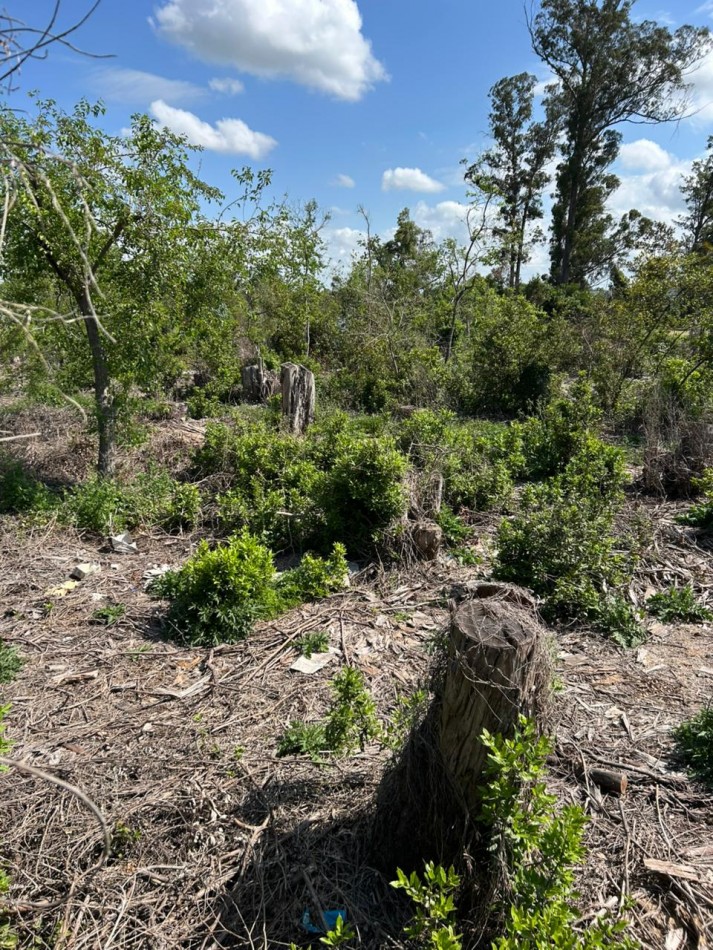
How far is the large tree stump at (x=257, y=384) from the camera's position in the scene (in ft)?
41.1

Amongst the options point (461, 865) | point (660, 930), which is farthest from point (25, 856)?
point (660, 930)

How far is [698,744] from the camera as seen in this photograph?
311 centimetres

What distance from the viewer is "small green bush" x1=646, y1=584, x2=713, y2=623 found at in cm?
468

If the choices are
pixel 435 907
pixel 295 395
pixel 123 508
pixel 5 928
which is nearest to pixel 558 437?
pixel 295 395

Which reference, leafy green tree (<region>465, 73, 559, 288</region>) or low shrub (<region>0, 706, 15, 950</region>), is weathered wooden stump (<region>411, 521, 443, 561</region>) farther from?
leafy green tree (<region>465, 73, 559, 288</region>)

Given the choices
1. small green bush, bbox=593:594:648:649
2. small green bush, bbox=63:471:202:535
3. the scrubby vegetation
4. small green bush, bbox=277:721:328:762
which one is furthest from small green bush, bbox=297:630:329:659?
small green bush, bbox=63:471:202:535

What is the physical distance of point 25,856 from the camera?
2617mm

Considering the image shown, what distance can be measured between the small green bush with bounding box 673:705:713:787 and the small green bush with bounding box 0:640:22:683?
13.1 feet

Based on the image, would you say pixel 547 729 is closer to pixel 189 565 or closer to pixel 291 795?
pixel 291 795

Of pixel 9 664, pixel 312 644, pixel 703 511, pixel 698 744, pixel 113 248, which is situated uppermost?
pixel 113 248

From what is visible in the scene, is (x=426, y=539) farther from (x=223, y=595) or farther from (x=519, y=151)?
(x=519, y=151)

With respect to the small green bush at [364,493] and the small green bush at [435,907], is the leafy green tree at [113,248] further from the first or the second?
the small green bush at [435,907]

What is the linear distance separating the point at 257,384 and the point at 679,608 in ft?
31.6

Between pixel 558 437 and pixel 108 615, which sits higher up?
pixel 558 437
